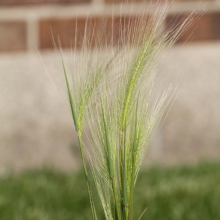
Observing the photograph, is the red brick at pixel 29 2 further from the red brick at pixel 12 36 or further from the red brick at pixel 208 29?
the red brick at pixel 208 29

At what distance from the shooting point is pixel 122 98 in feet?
0.81

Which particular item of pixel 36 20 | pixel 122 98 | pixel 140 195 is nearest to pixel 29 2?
pixel 36 20

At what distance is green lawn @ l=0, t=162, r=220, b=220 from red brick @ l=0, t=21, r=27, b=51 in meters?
0.63

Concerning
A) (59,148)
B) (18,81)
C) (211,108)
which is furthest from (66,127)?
(211,108)

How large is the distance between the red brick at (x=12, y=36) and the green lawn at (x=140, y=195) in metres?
0.63

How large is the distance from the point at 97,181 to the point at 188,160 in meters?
1.23

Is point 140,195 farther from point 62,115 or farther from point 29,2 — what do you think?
point 29,2

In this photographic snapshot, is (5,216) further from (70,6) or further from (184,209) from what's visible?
(70,6)

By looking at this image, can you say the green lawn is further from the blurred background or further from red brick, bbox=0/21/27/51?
red brick, bbox=0/21/27/51

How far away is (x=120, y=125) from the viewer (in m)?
0.24

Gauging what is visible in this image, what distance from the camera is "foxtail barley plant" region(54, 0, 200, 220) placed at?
0.24 metres

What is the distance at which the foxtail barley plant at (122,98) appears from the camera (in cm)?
24

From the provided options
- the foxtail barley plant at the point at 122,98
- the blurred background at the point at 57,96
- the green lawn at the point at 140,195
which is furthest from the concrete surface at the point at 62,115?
the foxtail barley plant at the point at 122,98

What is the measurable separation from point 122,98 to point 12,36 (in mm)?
1369
